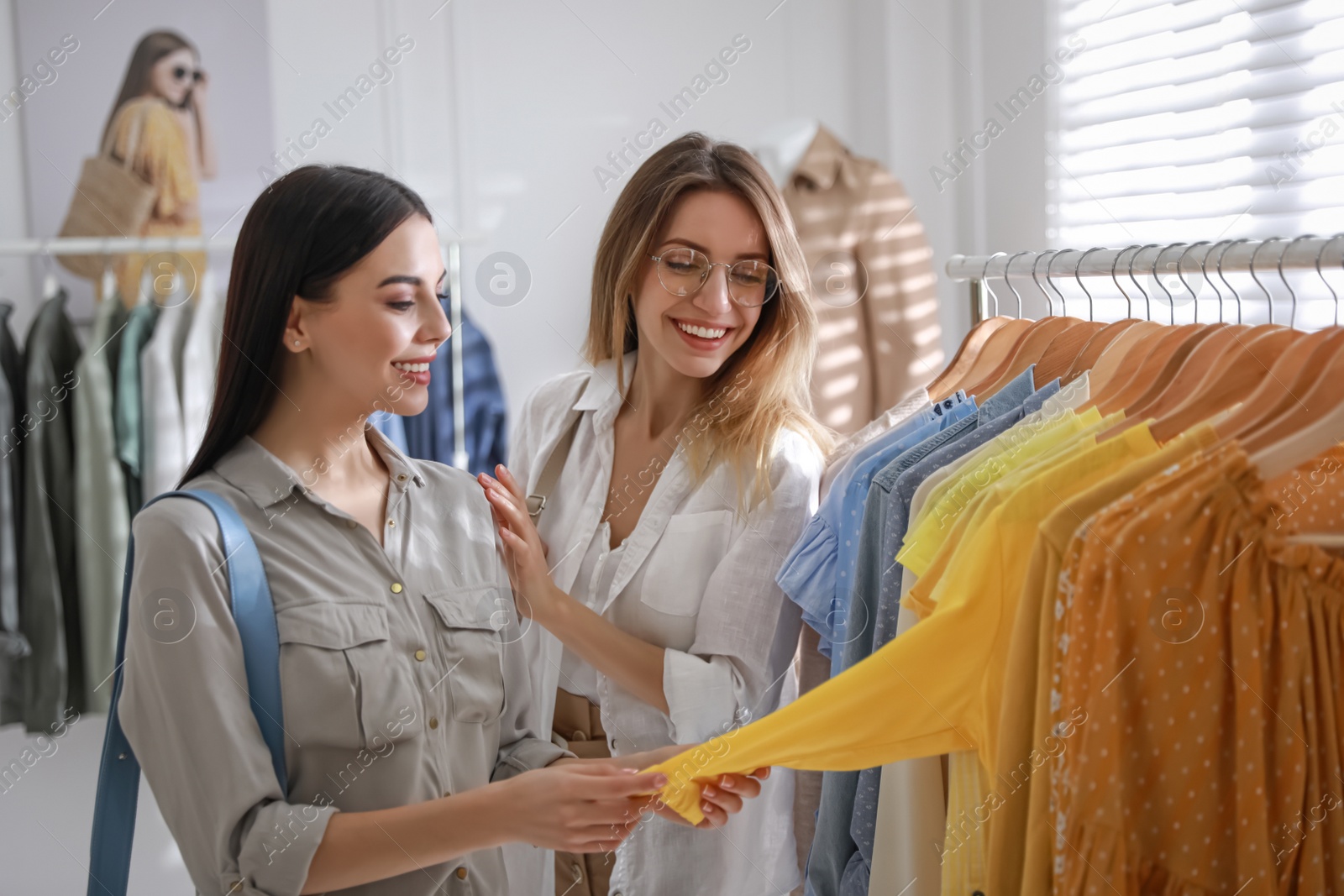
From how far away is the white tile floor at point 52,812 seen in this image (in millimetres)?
2561

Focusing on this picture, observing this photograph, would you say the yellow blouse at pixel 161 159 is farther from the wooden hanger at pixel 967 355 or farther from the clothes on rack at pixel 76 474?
the wooden hanger at pixel 967 355

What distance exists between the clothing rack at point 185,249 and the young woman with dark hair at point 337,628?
0.92 meters

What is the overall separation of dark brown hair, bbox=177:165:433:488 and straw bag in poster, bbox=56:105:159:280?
167 cm

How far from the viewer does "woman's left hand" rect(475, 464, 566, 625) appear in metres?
1.38

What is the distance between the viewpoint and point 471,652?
120 cm

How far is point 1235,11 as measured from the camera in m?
1.88

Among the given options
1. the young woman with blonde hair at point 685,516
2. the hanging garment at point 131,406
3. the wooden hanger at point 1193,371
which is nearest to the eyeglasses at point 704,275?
the young woman with blonde hair at point 685,516

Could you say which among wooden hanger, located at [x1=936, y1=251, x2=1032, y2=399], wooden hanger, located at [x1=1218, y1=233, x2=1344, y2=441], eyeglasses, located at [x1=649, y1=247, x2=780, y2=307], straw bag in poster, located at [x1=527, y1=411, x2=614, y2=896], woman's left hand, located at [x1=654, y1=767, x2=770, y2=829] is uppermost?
eyeglasses, located at [x1=649, y1=247, x2=780, y2=307]

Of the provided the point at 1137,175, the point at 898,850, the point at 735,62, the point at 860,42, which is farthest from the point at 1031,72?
the point at 898,850

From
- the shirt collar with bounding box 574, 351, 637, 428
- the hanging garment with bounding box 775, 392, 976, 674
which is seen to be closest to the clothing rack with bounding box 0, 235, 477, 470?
the shirt collar with bounding box 574, 351, 637, 428

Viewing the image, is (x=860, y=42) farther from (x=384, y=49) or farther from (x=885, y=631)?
(x=885, y=631)

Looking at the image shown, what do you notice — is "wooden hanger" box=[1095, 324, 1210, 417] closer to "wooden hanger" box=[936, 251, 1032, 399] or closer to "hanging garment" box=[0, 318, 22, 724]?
"wooden hanger" box=[936, 251, 1032, 399]

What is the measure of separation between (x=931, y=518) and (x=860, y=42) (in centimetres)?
243

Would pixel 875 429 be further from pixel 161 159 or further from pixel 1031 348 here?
pixel 161 159
